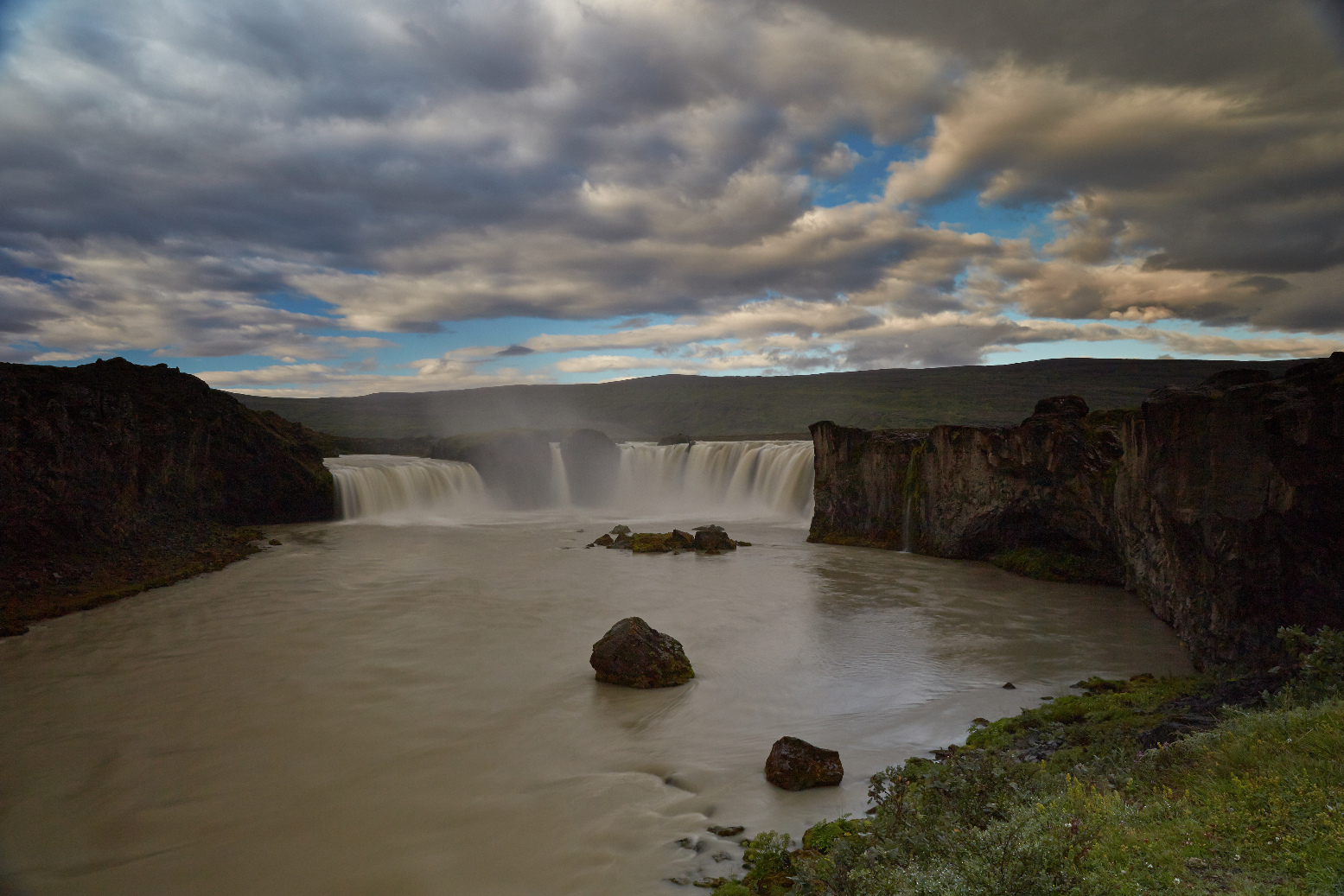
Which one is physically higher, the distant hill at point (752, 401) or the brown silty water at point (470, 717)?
the distant hill at point (752, 401)

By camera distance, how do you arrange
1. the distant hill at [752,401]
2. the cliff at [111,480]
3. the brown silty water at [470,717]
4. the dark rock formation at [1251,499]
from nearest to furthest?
the brown silty water at [470,717] < the dark rock formation at [1251,499] < the cliff at [111,480] < the distant hill at [752,401]

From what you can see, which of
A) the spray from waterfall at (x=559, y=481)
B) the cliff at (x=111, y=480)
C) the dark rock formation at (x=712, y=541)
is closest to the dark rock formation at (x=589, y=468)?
the spray from waterfall at (x=559, y=481)

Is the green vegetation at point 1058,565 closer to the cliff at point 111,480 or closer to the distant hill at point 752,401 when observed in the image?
the cliff at point 111,480

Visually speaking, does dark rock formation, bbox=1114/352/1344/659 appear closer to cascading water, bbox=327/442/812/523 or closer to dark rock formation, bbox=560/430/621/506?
cascading water, bbox=327/442/812/523

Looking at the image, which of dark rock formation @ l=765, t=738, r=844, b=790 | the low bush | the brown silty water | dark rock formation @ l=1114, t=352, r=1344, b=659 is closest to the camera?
the low bush

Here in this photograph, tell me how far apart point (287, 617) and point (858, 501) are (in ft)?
65.9

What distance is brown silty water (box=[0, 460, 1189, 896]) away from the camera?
6543 millimetres

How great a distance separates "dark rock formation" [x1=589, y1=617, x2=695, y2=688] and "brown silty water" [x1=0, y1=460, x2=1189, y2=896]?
0.34 metres

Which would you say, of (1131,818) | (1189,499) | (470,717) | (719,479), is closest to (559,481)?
(719,479)

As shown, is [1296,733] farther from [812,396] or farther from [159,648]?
[812,396]

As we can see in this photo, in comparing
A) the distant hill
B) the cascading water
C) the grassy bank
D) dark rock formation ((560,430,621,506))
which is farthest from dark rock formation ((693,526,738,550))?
the distant hill

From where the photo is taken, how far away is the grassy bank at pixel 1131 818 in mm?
3475

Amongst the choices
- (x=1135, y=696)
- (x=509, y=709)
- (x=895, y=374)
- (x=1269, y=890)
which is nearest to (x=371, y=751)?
(x=509, y=709)

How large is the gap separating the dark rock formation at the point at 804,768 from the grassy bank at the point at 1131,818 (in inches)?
38.5
